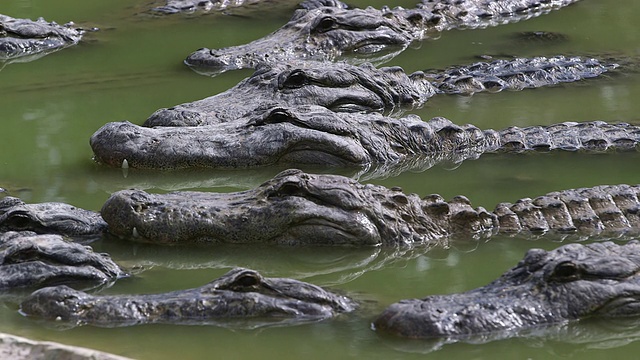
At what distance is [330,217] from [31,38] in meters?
7.89

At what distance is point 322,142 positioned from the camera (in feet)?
31.7

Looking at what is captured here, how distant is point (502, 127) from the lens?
10.8 meters

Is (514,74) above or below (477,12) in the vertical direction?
below

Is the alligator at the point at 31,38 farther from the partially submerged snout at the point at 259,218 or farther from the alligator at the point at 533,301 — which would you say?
the alligator at the point at 533,301

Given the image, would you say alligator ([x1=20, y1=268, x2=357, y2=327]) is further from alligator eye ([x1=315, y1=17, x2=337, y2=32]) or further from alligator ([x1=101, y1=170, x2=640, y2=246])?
alligator eye ([x1=315, y1=17, x2=337, y2=32])

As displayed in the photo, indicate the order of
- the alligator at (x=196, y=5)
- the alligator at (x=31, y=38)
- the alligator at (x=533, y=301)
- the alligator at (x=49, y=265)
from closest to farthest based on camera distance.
A: the alligator at (x=533, y=301)
the alligator at (x=49, y=265)
the alligator at (x=31, y=38)
the alligator at (x=196, y=5)

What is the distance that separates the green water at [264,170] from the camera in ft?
20.1

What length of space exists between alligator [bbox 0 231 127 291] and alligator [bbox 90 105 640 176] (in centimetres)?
262

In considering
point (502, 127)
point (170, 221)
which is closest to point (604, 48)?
point (502, 127)

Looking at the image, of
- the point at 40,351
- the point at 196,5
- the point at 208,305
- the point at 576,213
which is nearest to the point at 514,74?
the point at 576,213

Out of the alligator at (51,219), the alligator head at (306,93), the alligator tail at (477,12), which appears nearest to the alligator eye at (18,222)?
the alligator at (51,219)

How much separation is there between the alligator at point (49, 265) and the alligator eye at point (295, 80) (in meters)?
4.31

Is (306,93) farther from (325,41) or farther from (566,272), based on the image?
(566,272)

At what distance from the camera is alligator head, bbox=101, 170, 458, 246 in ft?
25.2
